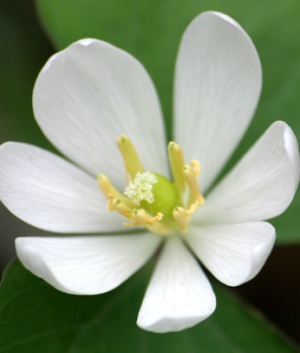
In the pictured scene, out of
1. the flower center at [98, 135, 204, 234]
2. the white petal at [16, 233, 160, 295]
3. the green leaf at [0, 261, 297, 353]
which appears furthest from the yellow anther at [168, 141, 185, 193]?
the green leaf at [0, 261, 297, 353]

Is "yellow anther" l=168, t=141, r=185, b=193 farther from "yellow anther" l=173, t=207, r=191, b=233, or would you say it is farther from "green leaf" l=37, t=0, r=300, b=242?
"green leaf" l=37, t=0, r=300, b=242

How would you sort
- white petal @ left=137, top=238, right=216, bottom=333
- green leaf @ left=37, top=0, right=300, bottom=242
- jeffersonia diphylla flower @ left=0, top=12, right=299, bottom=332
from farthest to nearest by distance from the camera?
green leaf @ left=37, top=0, right=300, bottom=242 < jeffersonia diphylla flower @ left=0, top=12, right=299, bottom=332 < white petal @ left=137, top=238, right=216, bottom=333

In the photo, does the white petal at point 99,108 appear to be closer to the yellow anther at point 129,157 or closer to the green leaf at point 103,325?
the yellow anther at point 129,157

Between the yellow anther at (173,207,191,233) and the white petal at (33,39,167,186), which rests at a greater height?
the white petal at (33,39,167,186)

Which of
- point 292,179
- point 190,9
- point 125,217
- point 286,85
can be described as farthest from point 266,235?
point 190,9

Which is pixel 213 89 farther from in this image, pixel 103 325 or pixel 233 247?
pixel 103 325

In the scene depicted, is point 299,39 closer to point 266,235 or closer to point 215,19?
point 215,19
